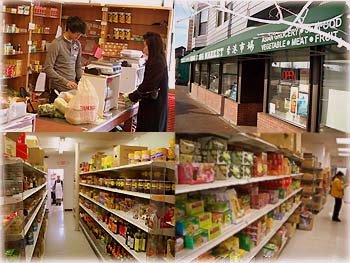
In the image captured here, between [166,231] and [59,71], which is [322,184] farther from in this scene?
[59,71]

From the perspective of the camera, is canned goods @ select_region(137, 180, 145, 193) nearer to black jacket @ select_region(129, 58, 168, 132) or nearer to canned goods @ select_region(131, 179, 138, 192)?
canned goods @ select_region(131, 179, 138, 192)

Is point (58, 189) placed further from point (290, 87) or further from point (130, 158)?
point (290, 87)

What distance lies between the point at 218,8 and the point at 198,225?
117 centimetres

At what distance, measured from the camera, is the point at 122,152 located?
8.41 ft

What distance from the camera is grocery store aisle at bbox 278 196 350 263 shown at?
100 inches

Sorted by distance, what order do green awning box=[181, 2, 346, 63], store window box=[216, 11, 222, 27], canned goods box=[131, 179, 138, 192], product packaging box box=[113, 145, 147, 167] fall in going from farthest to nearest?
1. canned goods box=[131, 179, 138, 192]
2. product packaging box box=[113, 145, 147, 167]
3. store window box=[216, 11, 222, 27]
4. green awning box=[181, 2, 346, 63]

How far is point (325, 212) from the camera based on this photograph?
2555mm

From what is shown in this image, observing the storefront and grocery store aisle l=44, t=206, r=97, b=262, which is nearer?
the storefront

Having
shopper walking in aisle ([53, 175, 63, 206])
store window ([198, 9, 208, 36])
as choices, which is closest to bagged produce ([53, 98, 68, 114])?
shopper walking in aisle ([53, 175, 63, 206])

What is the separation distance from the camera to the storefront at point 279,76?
234 centimetres

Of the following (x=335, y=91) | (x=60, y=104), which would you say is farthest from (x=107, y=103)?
(x=335, y=91)

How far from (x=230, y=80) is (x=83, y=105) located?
2.62 feet

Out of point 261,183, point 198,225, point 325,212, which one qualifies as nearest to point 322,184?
point 325,212

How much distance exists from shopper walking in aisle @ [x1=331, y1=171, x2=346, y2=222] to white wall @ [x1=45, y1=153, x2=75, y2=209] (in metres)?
1.50
